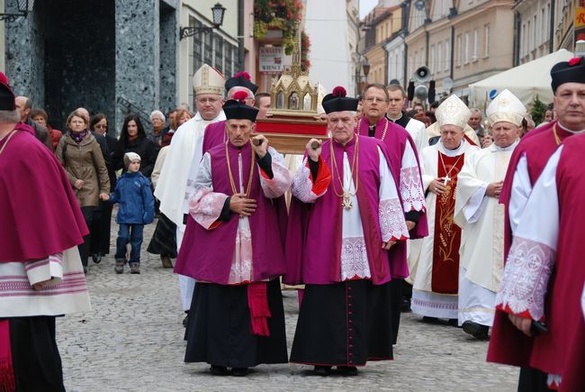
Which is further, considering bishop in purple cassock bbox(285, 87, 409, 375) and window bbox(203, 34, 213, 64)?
window bbox(203, 34, 213, 64)

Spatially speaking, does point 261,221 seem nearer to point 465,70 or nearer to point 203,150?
point 203,150

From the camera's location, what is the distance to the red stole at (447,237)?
1123 centimetres

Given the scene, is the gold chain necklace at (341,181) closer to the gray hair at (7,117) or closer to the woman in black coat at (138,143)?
the gray hair at (7,117)

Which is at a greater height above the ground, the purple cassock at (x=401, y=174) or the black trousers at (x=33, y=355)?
the purple cassock at (x=401, y=174)

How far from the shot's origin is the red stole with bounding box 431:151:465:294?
11.2 metres

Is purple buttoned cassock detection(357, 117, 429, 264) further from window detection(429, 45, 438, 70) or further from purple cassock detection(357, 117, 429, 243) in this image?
window detection(429, 45, 438, 70)

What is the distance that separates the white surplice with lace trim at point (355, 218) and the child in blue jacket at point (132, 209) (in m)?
5.98

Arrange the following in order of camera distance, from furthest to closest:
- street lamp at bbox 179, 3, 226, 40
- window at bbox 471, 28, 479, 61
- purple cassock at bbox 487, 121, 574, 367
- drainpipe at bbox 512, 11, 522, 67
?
window at bbox 471, 28, 479, 61, drainpipe at bbox 512, 11, 522, 67, street lamp at bbox 179, 3, 226, 40, purple cassock at bbox 487, 121, 574, 367

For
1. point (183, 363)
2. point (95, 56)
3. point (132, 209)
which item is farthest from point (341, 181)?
point (95, 56)

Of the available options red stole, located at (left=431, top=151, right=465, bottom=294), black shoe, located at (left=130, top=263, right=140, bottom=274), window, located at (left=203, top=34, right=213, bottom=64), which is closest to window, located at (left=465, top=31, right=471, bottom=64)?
window, located at (left=203, top=34, right=213, bottom=64)

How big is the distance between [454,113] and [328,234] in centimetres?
319

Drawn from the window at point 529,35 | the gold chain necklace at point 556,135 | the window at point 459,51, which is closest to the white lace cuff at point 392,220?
the gold chain necklace at point 556,135

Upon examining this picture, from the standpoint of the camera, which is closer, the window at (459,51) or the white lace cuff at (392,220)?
the white lace cuff at (392,220)

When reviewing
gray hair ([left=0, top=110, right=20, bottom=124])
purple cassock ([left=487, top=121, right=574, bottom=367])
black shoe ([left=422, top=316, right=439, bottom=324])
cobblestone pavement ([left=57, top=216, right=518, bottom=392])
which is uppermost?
gray hair ([left=0, top=110, right=20, bottom=124])
